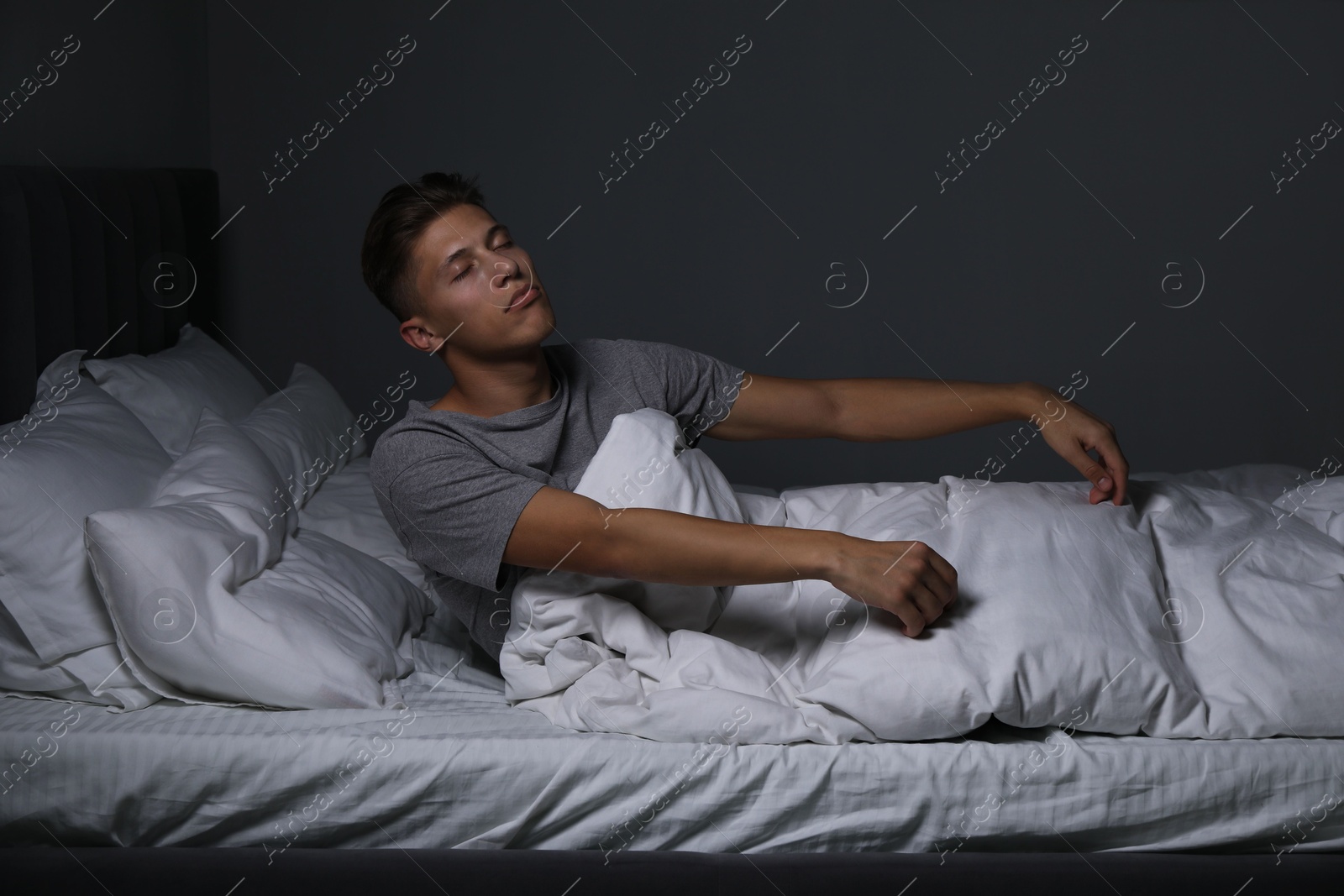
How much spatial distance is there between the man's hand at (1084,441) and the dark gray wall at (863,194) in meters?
1.65

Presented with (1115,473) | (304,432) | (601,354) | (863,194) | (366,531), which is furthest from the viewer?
(863,194)

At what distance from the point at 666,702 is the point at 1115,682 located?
490mm

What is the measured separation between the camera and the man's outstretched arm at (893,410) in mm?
1426

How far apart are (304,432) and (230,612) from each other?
2.71ft

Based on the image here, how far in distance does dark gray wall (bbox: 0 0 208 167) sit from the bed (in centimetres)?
108

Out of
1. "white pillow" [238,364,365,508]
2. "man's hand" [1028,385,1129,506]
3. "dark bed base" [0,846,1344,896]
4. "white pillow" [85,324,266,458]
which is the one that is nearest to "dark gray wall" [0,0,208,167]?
"white pillow" [85,324,266,458]

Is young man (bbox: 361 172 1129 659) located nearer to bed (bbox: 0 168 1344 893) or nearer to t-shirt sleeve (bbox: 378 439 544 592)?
t-shirt sleeve (bbox: 378 439 544 592)

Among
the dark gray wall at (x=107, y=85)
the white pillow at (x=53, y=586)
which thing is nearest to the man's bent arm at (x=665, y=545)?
the white pillow at (x=53, y=586)

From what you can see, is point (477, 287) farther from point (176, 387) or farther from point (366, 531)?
point (176, 387)

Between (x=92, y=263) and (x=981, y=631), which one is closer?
(x=981, y=631)

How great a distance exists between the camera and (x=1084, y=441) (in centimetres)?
140

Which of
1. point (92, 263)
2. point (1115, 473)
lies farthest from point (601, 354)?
point (92, 263)

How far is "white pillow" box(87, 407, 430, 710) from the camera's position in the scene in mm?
1210

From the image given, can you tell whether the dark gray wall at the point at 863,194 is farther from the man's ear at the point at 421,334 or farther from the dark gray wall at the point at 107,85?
the man's ear at the point at 421,334
